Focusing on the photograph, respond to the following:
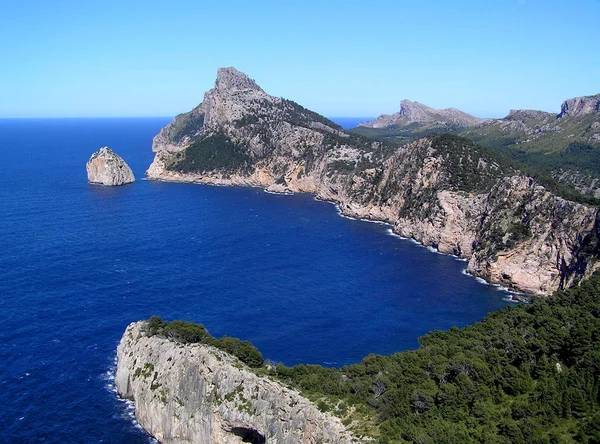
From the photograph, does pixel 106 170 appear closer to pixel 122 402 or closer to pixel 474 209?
pixel 474 209

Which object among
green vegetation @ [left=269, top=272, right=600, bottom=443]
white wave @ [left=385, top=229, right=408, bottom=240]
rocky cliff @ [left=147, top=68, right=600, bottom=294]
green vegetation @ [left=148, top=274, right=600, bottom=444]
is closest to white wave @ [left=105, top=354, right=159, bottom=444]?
green vegetation @ [left=148, top=274, right=600, bottom=444]

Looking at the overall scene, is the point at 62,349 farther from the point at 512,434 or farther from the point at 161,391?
the point at 512,434

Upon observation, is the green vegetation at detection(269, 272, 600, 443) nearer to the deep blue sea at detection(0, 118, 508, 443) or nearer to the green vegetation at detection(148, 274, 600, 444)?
the green vegetation at detection(148, 274, 600, 444)

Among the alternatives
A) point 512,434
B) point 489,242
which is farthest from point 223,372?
point 489,242

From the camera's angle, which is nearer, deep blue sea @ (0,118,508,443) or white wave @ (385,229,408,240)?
deep blue sea @ (0,118,508,443)

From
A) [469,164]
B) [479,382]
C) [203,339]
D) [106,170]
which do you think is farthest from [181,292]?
[106,170]
